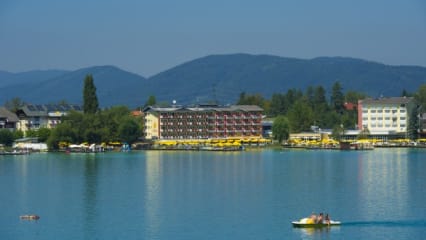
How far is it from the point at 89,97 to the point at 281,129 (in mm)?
19413

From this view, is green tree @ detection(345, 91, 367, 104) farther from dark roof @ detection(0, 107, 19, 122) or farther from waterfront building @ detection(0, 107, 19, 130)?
waterfront building @ detection(0, 107, 19, 130)

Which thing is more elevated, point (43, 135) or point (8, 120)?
point (8, 120)

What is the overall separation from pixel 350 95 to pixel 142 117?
40770 millimetres

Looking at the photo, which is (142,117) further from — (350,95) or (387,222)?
(387,222)

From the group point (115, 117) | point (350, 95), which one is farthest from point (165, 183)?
point (350, 95)

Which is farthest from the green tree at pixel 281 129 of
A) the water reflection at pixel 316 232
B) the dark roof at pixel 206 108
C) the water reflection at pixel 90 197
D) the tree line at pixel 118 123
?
the water reflection at pixel 316 232

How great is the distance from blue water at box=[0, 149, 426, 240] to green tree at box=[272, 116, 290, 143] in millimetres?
28984

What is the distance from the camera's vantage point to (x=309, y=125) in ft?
318

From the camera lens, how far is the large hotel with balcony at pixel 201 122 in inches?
3637

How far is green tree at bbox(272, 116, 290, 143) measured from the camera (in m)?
89.4

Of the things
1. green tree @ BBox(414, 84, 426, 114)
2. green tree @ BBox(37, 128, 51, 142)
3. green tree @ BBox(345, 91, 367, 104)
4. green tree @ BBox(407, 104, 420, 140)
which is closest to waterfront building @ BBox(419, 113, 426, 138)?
green tree @ BBox(407, 104, 420, 140)

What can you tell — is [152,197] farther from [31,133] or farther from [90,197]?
[31,133]

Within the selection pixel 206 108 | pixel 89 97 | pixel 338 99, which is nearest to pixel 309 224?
pixel 89 97

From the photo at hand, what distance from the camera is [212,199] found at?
36.4 meters
